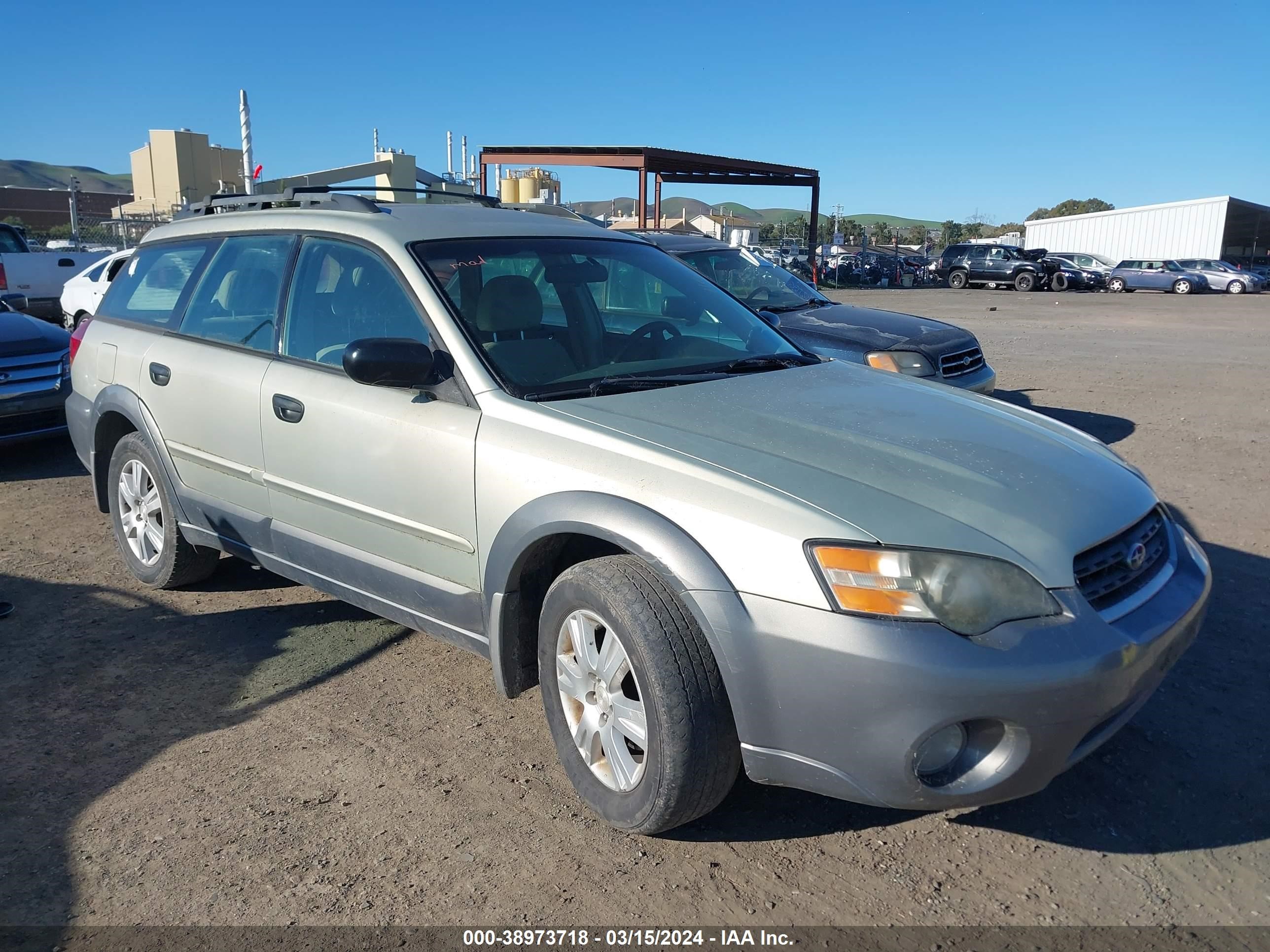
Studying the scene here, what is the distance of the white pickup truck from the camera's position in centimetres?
1441

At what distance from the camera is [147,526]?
4871 mm

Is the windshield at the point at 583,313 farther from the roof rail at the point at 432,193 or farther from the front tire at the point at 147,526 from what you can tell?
the front tire at the point at 147,526

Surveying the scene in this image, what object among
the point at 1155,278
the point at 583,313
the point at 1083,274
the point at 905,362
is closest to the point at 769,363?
the point at 583,313

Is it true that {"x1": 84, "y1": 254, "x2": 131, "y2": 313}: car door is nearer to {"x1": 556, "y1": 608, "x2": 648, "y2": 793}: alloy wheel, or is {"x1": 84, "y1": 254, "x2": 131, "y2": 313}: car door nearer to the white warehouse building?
{"x1": 556, "y1": 608, "x2": 648, "y2": 793}: alloy wheel

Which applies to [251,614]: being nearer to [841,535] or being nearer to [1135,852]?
[841,535]

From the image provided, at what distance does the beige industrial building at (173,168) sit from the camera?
30.3 metres

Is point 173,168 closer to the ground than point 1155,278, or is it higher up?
higher up

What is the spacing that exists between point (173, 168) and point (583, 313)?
1260 inches

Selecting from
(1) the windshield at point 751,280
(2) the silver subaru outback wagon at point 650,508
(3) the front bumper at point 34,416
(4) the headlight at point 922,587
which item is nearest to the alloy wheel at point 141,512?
(2) the silver subaru outback wagon at point 650,508

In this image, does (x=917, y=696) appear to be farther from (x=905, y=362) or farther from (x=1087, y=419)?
(x=1087, y=419)

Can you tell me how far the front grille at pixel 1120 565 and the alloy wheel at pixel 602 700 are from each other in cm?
122

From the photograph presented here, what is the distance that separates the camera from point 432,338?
11.2ft

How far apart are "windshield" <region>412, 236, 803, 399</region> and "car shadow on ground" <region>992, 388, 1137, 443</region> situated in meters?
4.68

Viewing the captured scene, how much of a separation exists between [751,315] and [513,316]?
1274mm
